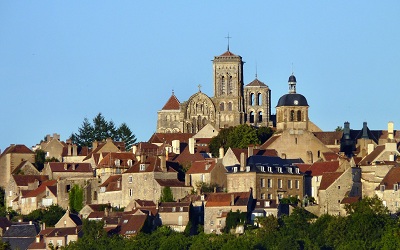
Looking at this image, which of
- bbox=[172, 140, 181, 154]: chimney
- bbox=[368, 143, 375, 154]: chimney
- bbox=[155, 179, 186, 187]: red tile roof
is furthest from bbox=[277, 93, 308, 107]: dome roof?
bbox=[155, 179, 186, 187]: red tile roof

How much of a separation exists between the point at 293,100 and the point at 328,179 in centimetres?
1392

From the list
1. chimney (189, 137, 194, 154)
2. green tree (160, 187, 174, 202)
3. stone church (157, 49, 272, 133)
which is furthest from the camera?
stone church (157, 49, 272, 133)

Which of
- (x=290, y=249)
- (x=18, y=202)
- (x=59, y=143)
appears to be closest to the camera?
(x=290, y=249)

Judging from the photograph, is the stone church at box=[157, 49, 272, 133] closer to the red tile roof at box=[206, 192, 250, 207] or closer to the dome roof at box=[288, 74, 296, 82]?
the dome roof at box=[288, 74, 296, 82]

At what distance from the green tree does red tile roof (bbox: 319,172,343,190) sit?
9.16 metres

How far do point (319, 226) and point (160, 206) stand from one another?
9502 millimetres

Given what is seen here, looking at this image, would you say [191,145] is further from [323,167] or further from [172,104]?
[172,104]

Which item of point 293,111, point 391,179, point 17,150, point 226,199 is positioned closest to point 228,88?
point 17,150

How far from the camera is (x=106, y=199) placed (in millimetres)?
123250

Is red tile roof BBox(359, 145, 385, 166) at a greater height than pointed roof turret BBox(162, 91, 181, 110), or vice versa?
pointed roof turret BBox(162, 91, 181, 110)

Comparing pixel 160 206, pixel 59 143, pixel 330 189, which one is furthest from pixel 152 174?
pixel 59 143

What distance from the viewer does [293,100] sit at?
129m

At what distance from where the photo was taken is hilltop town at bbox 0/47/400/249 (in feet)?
377

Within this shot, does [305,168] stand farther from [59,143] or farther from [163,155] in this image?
[59,143]
